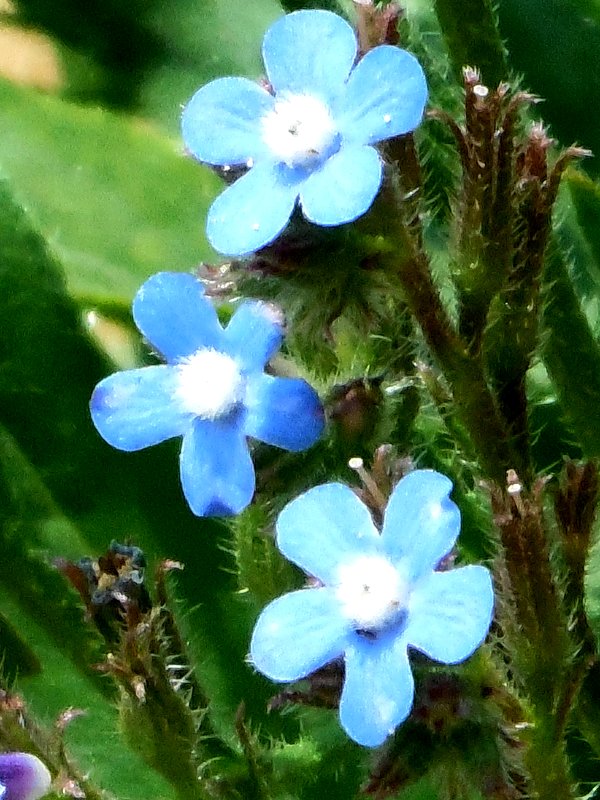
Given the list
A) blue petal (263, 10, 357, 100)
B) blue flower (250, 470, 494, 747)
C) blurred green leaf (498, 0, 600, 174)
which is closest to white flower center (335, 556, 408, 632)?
blue flower (250, 470, 494, 747)

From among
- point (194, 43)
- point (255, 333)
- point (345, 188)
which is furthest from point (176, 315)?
point (194, 43)

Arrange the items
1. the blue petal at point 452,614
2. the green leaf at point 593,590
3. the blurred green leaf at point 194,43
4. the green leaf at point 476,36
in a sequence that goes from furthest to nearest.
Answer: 1. the blurred green leaf at point 194,43
2. the green leaf at point 593,590
3. the green leaf at point 476,36
4. the blue petal at point 452,614

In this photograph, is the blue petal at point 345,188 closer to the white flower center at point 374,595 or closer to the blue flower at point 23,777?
the white flower center at point 374,595

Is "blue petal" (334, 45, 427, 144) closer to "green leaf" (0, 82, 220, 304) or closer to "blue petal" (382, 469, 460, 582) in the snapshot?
"blue petal" (382, 469, 460, 582)

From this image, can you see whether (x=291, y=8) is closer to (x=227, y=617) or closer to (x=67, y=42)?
(x=227, y=617)

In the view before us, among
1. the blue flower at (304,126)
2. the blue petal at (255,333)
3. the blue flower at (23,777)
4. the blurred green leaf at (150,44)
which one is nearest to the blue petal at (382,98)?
the blue flower at (304,126)

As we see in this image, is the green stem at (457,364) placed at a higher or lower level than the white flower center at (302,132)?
lower

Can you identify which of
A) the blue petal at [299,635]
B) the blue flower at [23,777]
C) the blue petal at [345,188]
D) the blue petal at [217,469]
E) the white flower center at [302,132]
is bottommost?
the blue flower at [23,777]
